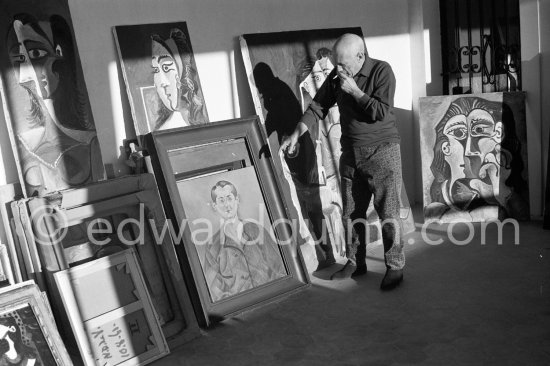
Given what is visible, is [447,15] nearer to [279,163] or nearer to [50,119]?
[279,163]

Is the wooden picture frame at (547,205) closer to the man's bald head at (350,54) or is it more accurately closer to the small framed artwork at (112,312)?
the man's bald head at (350,54)

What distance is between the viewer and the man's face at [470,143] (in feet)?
21.4

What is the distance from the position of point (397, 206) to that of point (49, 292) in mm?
2444

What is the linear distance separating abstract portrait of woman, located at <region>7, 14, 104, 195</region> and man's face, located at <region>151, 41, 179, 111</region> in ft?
2.03

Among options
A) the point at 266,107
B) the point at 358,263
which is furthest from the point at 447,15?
the point at 358,263

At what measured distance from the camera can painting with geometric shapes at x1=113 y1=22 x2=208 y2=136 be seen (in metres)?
4.90

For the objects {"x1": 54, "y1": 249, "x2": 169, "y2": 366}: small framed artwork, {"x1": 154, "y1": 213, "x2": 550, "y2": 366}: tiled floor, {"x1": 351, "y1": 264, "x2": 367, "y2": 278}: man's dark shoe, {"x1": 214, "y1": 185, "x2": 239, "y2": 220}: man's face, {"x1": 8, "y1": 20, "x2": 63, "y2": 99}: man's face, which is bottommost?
{"x1": 154, "y1": 213, "x2": 550, "y2": 366}: tiled floor

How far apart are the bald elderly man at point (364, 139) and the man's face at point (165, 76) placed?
90cm

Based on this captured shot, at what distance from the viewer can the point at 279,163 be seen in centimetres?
561

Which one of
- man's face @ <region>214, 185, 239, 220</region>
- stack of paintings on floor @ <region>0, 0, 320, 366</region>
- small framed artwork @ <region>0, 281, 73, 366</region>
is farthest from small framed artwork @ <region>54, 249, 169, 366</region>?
man's face @ <region>214, 185, 239, 220</region>

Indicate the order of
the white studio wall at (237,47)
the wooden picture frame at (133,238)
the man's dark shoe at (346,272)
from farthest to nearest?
the man's dark shoe at (346,272), the white studio wall at (237,47), the wooden picture frame at (133,238)

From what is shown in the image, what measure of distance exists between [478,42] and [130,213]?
4.35m

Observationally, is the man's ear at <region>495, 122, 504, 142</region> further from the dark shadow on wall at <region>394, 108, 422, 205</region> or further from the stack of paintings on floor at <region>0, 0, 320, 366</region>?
the stack of paintings on floor at <region>0, 0, 320, 366</region>

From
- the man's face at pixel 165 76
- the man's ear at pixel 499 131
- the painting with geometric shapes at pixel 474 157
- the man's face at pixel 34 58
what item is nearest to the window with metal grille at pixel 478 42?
the painting with geometric shapes at pixel 474 157
